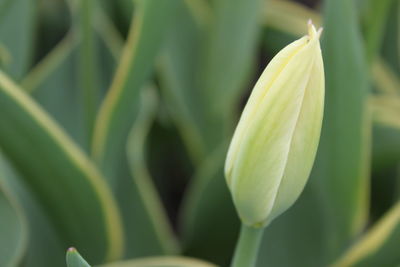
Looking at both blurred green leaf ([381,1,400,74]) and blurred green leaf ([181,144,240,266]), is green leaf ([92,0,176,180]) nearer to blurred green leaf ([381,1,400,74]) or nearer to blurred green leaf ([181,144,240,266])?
blurred green leaf ([181,144,240,266])

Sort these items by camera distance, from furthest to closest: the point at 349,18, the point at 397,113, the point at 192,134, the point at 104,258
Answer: the point at 192,134, the point at 397,113, the point at 104,258, the point at 349,18

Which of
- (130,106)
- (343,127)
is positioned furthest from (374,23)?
(130,106)

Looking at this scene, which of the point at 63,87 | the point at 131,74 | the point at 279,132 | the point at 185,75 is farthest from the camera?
the point at 185,75

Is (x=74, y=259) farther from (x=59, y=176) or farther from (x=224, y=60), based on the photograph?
(x=224, y=60)

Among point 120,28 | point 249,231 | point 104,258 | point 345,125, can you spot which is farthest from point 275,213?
point 120,28

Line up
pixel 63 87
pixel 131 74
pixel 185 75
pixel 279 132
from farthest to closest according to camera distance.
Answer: pixel 185 75, pixel 63 87, pixel 131 74, pixel 279 132

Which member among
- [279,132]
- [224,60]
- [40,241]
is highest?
[224,60]

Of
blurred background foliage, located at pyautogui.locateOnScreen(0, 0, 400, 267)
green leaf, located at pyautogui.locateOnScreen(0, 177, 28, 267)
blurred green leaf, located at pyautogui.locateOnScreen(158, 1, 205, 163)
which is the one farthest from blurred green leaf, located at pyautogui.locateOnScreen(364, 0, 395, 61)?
green leaf, located at pyautogui.locateOnScreen(0, 177, 28, 267)

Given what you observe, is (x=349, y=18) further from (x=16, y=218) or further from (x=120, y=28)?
(x=120, y=28)
